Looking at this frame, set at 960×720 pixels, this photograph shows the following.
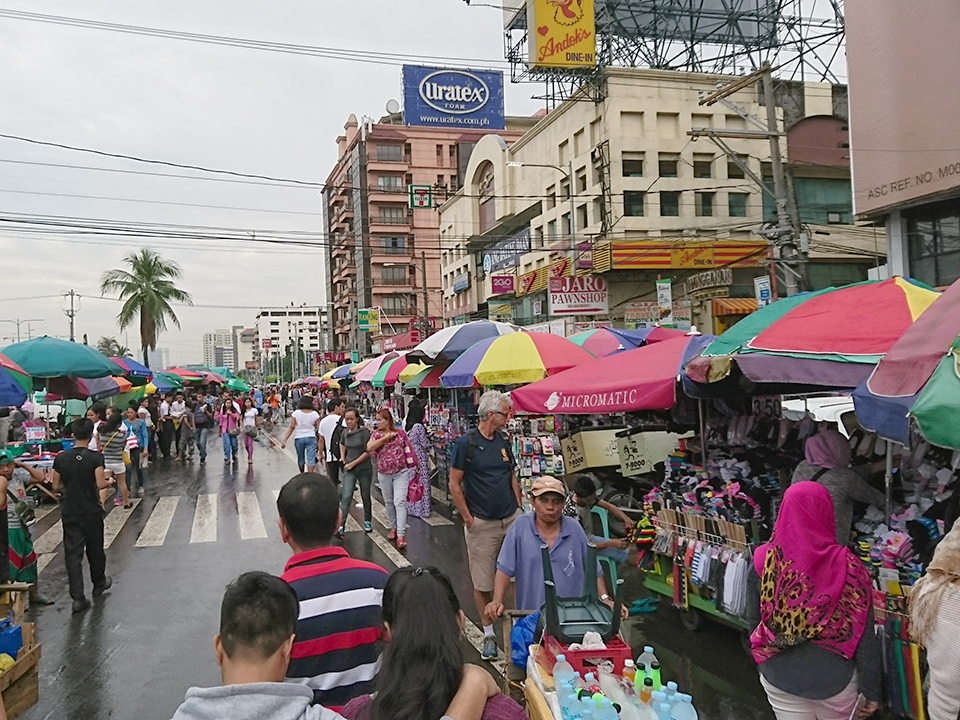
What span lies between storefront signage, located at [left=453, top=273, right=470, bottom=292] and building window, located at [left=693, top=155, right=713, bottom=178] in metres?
20.0

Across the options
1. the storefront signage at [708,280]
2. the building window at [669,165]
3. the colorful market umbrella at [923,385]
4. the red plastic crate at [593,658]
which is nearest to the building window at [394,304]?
the building window at [669,165]

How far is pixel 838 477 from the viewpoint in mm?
5766

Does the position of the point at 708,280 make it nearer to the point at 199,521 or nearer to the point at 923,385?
the point at 199,521

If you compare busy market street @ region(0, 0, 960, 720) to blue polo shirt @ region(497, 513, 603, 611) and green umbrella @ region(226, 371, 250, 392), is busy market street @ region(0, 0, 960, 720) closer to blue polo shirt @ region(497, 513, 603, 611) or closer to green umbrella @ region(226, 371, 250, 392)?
blue polo shirt @ region(497, 513, 603, 611)

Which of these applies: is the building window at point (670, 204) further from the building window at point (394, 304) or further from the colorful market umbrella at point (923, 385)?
the building window at point (394, 304)

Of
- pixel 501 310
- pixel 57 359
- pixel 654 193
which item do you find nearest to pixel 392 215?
pixel 501 310

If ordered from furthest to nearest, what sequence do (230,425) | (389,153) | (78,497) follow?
(389,153)
(230,425)
(78,497)

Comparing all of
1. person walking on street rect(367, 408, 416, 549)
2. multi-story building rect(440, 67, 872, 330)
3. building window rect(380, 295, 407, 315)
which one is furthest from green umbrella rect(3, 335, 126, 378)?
building window rect(380, 295, 407, 315)

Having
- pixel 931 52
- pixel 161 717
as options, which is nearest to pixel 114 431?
pixel 161 717

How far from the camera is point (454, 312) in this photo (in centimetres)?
5319

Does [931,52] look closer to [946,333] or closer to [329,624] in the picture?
[946,333]

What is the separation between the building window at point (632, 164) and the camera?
31688 mm

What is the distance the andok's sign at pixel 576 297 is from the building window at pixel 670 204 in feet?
16.8

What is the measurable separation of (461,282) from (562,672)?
47653mm
